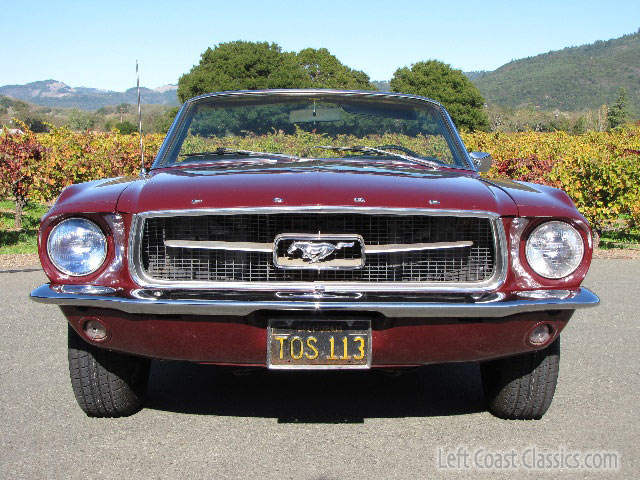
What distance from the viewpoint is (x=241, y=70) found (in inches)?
2894

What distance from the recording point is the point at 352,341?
10.0 ft

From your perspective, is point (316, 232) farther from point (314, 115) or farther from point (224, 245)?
point (314, 115)

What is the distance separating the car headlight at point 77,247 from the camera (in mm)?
3205

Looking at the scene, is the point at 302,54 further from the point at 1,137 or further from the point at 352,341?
the point at 352,341

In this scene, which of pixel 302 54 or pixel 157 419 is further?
pixel 302 54

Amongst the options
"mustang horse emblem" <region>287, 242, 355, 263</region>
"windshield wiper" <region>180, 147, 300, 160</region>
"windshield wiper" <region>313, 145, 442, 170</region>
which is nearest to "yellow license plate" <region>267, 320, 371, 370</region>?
"mustang horse emblem" <region>287, 242, 355, 263</region>

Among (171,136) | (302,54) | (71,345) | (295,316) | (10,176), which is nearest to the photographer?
(295,316)

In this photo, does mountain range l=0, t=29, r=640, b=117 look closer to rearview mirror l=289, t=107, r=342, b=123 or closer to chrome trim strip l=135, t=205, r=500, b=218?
rearview mirror l=289, t=107, r=342, b=123

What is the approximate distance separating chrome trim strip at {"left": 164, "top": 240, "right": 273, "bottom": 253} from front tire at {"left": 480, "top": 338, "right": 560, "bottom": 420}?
4.06ft

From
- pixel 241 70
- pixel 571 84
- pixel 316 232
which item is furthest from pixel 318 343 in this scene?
pixel 571 84

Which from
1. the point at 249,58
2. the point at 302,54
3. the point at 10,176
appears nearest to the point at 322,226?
the point at 10,176

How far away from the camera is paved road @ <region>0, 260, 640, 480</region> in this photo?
3.06m

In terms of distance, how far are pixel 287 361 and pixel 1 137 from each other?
10.9 metres

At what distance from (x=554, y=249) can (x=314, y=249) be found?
3.32 ft
